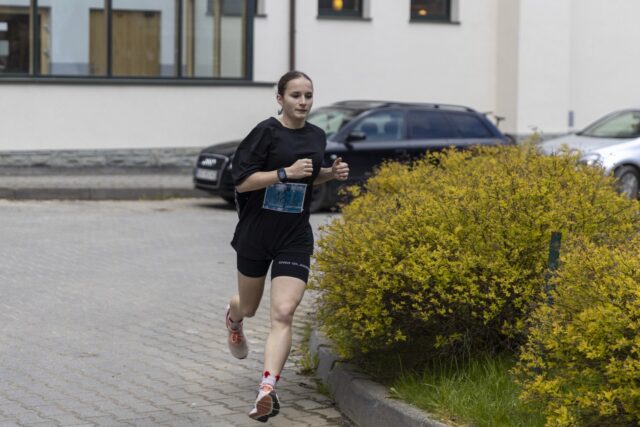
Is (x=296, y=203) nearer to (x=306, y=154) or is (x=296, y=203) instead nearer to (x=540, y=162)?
(x=306, y=154)

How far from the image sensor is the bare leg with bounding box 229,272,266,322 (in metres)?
6.65

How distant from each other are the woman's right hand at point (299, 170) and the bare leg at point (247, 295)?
0.71 meters

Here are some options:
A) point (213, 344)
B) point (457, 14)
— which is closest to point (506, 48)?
point (457, 14)

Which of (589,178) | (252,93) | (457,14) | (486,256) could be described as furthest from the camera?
(457,14)

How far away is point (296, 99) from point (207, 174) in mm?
11017

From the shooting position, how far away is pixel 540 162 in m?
7.60

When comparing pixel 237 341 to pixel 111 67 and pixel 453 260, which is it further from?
pixel 111 67

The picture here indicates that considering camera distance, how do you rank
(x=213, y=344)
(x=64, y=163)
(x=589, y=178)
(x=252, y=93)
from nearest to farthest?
(x=589, y=178), (x=213, y=344), (x=64, y=163), (x=252, y=93)

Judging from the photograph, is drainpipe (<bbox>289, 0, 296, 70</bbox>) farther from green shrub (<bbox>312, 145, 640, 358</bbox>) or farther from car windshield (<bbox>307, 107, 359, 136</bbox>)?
green shrub (<bbox>312, 145, 640, 358</bbox>)

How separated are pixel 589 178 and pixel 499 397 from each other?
1996 mm

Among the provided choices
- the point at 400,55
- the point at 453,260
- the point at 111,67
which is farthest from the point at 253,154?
the point at 400,55

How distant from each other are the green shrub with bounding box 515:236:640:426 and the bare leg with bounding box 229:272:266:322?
1.81 m

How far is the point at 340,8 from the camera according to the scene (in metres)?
23.2

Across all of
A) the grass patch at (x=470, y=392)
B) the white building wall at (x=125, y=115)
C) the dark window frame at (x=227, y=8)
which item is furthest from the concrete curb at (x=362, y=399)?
the dark window frame at (x=227, y=8)
